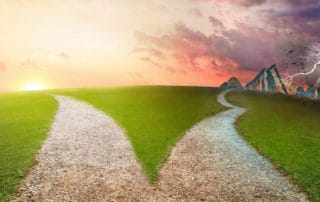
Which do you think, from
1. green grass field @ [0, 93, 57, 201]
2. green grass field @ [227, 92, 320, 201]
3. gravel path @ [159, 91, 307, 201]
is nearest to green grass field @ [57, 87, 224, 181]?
gravel path @ [159, 91, 307, 201]

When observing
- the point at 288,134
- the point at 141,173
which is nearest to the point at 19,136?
the point at 141,173

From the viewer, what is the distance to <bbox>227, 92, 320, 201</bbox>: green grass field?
2592 centimetres

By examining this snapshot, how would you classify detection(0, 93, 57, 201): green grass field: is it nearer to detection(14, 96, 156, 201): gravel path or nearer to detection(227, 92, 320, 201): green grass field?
detection(14, 96, 156, 201): gravel path

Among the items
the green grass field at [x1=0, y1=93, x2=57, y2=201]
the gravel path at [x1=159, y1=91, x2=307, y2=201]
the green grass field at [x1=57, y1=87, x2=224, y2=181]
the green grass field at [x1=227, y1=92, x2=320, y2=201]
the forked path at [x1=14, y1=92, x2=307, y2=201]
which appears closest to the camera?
the forked path at [x1=14, y1=92, x2=307, y2=201]

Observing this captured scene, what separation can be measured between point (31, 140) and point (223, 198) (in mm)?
18530

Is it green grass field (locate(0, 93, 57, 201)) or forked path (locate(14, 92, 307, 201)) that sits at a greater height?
forked path (locate(14, 92, 307, 201))

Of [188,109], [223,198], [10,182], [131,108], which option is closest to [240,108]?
[188,109]

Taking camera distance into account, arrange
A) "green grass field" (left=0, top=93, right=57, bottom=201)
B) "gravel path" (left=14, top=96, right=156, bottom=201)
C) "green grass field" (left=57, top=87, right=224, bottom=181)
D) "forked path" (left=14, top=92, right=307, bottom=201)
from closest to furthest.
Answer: "gravel path" (left=14, top=96, right=156, bottom=201) → "forked path" (left=14, top=92, right=307, bottom=201) → "green grass field" (left=0, top=93, right=57, bottom=201) → "green grass field" (left=57, top=87, right=224, bottom=181)

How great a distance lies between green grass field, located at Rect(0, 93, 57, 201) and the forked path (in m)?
0.84

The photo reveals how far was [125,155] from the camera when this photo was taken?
27672 millimetres

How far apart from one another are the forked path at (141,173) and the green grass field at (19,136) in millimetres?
842

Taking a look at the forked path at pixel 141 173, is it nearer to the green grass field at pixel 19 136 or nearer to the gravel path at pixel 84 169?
the gravel path at pixel 84 169

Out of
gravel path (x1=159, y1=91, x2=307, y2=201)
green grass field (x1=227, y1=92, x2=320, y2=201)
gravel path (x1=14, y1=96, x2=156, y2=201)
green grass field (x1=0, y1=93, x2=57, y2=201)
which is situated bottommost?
green grass field (x1=0, y1=93, x2=57, y2=201)

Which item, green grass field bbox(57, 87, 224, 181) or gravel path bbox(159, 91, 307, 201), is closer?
gravel path bbox(159, 91, 307, 201)
